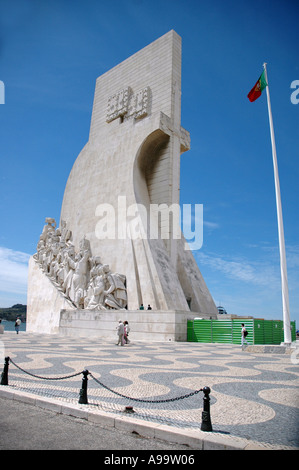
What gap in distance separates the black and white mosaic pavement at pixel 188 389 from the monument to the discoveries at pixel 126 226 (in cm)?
629

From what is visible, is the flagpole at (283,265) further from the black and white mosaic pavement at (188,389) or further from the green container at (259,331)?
the green container at (259,331)

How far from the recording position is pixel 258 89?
386 inches

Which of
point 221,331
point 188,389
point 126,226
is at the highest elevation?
point 126,226

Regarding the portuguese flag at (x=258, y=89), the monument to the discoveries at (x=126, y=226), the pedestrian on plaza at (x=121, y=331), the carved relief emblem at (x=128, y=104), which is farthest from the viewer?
the carved relief emblem at (x=128, y=104)

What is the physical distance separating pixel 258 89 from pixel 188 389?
28.2ft

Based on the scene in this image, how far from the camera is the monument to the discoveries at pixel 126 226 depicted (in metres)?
14.3

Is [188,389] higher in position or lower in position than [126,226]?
lower

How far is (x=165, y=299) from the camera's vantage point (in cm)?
1350

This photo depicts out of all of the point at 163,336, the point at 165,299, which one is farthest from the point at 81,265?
the point at 163,336

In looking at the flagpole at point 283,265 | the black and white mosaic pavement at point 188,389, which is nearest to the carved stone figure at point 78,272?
the flagpole at point 283,265

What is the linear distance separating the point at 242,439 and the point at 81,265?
14.6 metres

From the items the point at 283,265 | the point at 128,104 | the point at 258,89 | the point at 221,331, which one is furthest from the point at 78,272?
the point at 258,89

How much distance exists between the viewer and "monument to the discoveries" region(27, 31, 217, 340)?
14.3 m

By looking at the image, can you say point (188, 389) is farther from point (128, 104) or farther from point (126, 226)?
point (128, 104)
